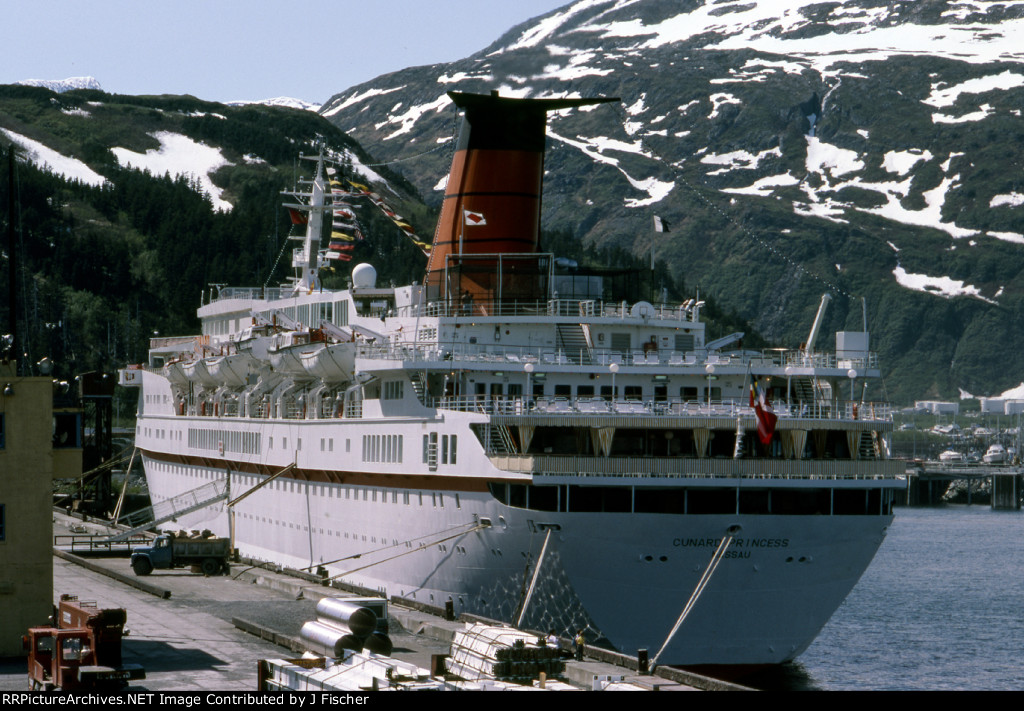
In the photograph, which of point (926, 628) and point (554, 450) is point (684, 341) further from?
point (926, 628)

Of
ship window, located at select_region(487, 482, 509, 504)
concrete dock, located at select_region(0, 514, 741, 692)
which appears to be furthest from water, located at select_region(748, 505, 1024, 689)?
concrete dock, located at select_region(0, 514, 741, 692)

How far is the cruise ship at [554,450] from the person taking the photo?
36.7 m

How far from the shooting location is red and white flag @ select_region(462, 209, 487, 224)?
48.2 meters

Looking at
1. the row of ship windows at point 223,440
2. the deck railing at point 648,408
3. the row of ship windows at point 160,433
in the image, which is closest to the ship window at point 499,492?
the deck railing at point 648,408

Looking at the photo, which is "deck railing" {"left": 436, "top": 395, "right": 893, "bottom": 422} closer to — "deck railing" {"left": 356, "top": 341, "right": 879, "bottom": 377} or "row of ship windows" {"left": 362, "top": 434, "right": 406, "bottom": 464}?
"deck railing" {"left": 356, "top": 341, "right": 879, "bottom": 377}

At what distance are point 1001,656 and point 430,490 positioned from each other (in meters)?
24.0

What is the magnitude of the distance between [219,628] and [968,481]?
144 meters

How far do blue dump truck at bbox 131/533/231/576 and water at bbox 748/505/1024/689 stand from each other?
19288mm

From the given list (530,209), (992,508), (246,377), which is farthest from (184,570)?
(992,508)

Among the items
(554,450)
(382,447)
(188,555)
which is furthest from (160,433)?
(554,450)

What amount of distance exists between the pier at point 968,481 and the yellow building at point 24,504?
425 ft

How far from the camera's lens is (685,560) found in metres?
36.5
